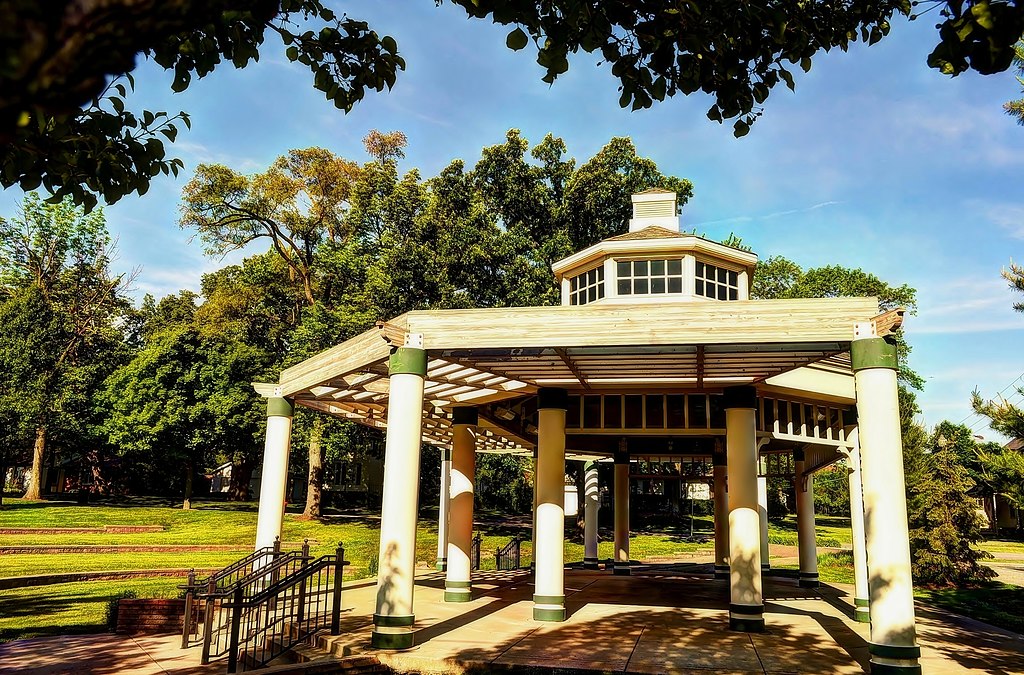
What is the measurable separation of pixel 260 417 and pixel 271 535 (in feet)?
98.8

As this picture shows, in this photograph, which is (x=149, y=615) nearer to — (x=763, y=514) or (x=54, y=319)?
(x=763, y=514)

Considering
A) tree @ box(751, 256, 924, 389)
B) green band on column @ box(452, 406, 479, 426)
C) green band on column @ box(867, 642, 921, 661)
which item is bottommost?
green band on column @ box(867, 642, 921, 661)

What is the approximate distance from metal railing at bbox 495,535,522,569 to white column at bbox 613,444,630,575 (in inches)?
129

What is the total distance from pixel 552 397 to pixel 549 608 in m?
3.82

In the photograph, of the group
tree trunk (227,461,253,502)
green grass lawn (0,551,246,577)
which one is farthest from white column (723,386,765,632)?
tree trunk (227,461,253,502)

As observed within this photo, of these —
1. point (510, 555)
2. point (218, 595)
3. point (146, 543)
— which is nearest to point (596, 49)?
point (218, 595)

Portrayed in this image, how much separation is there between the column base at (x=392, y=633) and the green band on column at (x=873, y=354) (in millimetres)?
7228

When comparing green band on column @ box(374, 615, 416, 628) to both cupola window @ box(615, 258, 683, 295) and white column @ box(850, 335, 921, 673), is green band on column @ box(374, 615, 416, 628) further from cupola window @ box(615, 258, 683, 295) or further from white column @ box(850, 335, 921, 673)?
cupola window @ box(615, 258, 683, 295)

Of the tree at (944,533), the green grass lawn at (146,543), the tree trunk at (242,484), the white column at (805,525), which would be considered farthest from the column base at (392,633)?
the tree trunk at (242,484)

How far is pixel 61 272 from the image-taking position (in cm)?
5000

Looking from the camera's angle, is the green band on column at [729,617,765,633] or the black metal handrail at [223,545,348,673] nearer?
the black metal handrail at [223,545,348,673]

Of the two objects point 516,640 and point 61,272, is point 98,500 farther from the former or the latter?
point 516,640

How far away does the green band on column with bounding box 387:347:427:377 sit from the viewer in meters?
11.2

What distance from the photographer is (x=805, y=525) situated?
21.1 metres
